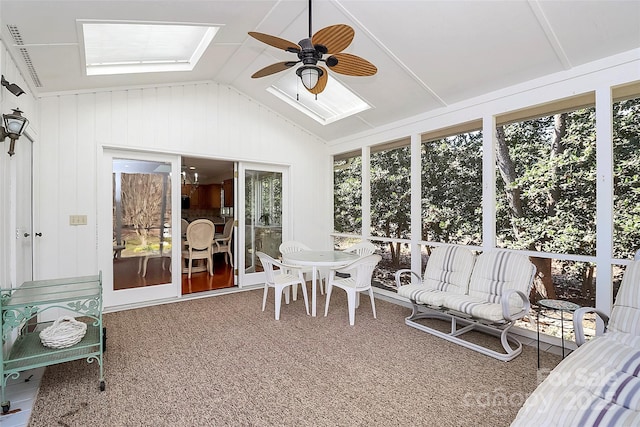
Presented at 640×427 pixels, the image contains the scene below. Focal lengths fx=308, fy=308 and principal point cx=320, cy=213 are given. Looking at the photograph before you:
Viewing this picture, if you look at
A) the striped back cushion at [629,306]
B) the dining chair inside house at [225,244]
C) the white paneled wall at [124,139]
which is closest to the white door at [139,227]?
the white paneled wall at [124,139]

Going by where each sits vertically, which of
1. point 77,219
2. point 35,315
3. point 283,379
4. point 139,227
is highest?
point 77,219

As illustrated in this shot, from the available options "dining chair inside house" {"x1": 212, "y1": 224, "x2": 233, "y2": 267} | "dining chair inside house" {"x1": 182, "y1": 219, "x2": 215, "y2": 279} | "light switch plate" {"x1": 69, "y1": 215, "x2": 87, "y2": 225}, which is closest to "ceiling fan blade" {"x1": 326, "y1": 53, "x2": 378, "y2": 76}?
"light switch plate" {"x1": 69, "y1": 215, "x2": 87, "y2": 225}

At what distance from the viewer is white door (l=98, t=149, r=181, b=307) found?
402cm

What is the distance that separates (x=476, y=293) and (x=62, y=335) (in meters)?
3.68

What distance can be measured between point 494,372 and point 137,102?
5.02m

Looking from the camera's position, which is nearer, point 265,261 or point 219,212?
point 265,261

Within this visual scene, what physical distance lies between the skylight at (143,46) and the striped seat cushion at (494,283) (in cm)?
374

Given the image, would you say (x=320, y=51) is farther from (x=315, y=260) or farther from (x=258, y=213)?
(x=258, y=213)

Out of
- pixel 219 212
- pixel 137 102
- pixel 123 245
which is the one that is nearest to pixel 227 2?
pixel 137 102

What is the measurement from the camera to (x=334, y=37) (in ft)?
7.03

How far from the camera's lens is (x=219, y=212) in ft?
32.0

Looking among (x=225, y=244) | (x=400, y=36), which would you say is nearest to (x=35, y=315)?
(x=400, y=36)

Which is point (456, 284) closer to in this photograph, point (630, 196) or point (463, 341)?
point (463, 341)

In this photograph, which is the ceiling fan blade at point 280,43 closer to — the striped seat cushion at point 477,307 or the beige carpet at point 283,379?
the beige carpet at point 283,379
